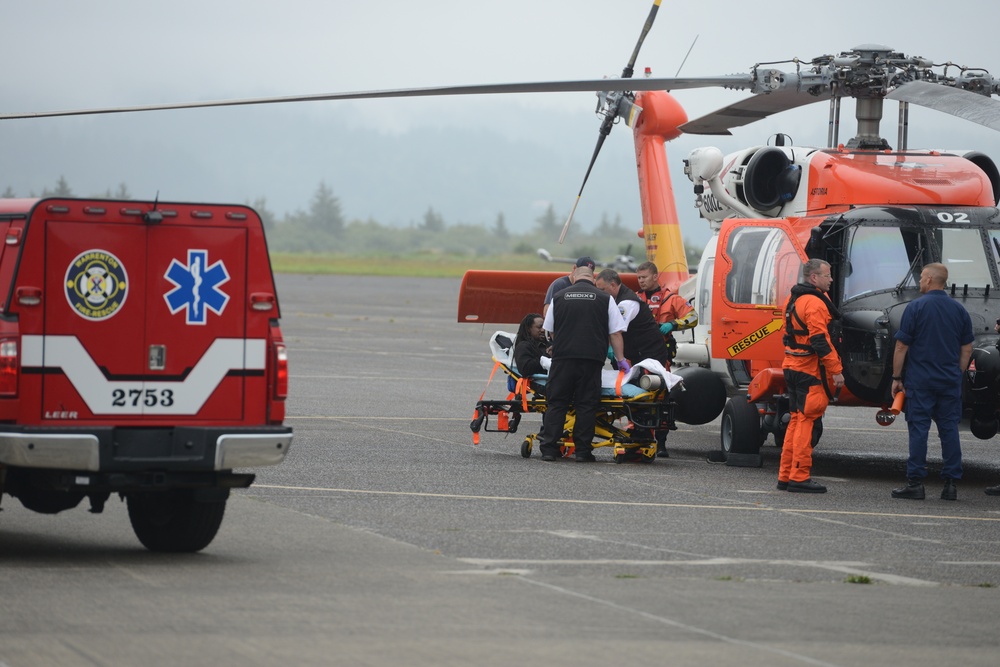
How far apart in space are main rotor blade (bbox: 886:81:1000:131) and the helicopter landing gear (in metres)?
3.27

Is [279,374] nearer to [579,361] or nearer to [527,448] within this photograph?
[579,361]

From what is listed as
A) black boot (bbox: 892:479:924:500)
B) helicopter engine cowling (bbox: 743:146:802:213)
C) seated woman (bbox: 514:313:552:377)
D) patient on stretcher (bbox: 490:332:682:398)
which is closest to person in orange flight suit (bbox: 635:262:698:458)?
patient on stretcher (bbox: 490:332:682:398)

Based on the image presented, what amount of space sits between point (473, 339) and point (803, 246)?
22.9 meters

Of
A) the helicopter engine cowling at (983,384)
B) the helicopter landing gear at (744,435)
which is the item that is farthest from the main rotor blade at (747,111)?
the helicopter engine cowling at (983,384)

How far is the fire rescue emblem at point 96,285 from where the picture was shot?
8336mm

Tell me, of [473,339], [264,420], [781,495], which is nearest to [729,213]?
[781,495]

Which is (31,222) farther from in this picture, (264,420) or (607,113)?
(607,113)

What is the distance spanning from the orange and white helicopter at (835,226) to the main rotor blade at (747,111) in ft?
0.10

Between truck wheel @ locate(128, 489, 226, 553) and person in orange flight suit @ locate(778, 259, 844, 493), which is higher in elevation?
person in orange flight suit @ locate(778, 259, 844, 493)

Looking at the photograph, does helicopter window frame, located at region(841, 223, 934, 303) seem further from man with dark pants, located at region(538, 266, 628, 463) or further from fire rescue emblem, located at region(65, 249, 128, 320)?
fire rescue emblem, located at region(65, 249, 128, 320)

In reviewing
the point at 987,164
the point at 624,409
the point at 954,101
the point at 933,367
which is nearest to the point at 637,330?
the point at 624,409

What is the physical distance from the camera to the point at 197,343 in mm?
8602

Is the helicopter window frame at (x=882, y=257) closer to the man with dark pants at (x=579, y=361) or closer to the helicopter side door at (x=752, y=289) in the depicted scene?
the helicopter side door at (x=752, y=289)

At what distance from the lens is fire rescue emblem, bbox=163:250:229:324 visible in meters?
8.57
